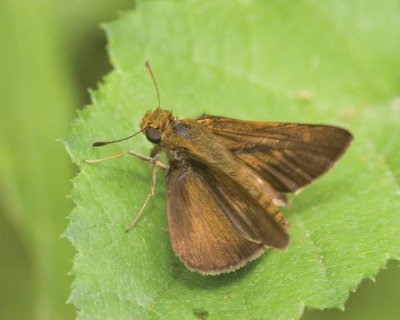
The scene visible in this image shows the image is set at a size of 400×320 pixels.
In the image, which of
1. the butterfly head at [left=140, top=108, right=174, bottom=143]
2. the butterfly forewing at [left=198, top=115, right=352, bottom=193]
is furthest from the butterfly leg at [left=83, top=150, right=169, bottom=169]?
the butterfly forewing at [left=198, top=115, right=352, bottom=193]

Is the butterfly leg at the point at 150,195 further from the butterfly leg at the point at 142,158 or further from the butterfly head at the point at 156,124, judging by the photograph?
the butterfly head at the point at 156,124

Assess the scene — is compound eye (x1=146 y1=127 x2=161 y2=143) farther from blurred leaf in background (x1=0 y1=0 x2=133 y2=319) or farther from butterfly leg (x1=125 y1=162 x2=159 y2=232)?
blurred leaf in background (x1=0 y1=0 x2=133 y2=319)

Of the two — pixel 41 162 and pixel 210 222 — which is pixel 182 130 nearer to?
pixel 210 222

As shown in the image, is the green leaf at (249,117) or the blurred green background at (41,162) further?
the blurred green background at (41,162)

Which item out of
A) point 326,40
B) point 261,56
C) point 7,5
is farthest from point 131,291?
point 7,5

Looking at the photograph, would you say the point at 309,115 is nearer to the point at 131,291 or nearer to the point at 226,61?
the point at 226,61

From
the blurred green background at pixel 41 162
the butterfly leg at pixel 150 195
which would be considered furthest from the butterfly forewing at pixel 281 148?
the blurred green background at pixel 41 162
